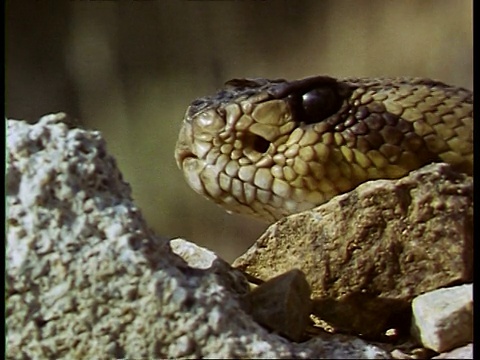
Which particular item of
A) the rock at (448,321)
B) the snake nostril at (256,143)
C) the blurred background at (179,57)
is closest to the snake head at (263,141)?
the snake nostril at (256,143)

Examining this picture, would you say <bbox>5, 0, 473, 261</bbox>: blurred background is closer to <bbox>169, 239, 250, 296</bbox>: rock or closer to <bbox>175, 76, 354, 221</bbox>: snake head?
<bbox>175, 76, 354, 221</bbox>: snake head

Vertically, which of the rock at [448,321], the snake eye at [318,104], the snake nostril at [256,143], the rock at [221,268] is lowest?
the rock at [448,321]

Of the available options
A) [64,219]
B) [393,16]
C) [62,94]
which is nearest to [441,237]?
[64,219]

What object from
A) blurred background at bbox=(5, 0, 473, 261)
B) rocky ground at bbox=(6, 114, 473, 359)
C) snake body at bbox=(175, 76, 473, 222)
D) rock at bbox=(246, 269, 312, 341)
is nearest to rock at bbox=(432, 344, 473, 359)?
rocky ground at bbox=(6, 114, 473, 359)

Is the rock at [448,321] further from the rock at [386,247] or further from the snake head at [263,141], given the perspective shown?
the snake head at [263,141]

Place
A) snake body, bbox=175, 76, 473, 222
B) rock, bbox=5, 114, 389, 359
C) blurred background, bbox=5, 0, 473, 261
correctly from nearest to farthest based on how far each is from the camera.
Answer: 1. rock, bbox=5, 114, 389, 359
2. snake body, bbox=175, 76, 473, 222
3. blurred background, bbox=5, 0, 473, 261

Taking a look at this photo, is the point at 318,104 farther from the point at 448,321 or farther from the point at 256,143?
the point at 448,321

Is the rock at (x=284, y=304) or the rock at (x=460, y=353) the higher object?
the rock at (x=284, y=304)
